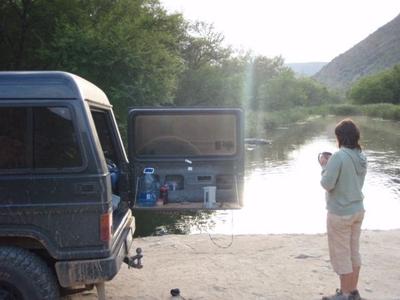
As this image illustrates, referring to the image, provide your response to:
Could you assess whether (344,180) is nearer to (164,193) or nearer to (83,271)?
(164,193)

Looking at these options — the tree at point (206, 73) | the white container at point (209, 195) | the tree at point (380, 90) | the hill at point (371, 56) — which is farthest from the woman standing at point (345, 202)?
the hill at point (371, 56)

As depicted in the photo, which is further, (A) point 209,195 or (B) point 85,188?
(A) point 209,195

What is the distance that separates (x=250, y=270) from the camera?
6250mm

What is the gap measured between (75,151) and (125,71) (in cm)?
1553

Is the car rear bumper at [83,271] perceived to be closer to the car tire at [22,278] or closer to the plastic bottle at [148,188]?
the car tire at [22,278]

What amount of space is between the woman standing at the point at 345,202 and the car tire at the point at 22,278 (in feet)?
8.75

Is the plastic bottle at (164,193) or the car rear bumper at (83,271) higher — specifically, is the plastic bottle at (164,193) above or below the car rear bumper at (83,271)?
above

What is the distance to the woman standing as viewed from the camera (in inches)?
191

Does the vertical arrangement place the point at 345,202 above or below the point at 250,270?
above

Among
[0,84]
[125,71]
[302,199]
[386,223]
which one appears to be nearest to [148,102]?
[125,71]

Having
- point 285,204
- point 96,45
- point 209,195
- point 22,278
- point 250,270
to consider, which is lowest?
point 285,204

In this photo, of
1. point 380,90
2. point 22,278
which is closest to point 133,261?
point 22,278

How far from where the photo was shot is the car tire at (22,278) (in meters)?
3.99

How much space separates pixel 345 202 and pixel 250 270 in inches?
74.3
